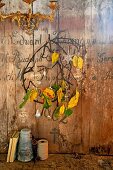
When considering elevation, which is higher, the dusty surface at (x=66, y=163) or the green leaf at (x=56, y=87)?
the green leaf at (x=56, y=87)

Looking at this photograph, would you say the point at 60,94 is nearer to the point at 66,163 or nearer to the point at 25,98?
the point at 25,98

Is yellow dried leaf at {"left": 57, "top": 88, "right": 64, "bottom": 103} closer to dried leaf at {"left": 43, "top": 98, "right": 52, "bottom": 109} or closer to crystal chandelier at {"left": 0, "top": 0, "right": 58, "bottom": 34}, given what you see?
dried leaf at {"left": 43, "top": 98, "right": 52, "bottom": 109}

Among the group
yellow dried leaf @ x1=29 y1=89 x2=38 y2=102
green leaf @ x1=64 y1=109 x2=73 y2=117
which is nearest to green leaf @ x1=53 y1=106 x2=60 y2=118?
green leaf @ x1=64 y1=109 x2=73 y2=117

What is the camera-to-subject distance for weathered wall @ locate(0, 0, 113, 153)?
2.37m

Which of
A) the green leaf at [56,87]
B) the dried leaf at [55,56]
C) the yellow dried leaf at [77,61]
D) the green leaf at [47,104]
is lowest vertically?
the green leaf at [47,104]

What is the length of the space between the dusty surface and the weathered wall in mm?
86

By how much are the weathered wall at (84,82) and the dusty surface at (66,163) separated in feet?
0.28

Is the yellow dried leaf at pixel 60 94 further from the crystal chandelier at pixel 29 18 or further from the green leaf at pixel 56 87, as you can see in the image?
the crystal chandelier at pixel 29 18

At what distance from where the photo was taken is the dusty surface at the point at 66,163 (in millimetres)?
2316

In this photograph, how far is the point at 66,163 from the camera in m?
2.39

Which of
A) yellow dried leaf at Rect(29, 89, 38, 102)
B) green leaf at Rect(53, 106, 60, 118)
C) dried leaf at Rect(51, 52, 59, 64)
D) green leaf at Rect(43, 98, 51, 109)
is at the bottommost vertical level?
green leaf at Rect(53, 106, 60, 118)

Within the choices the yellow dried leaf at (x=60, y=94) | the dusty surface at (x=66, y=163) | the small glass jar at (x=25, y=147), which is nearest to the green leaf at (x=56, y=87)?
the yellow dried leaf at (x=60, y=94)

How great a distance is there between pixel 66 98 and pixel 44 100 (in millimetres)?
180

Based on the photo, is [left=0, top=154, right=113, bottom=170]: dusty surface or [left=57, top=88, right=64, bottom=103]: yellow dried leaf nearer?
[left=0, top=154, right=113, bottom=170]: dusty surface
